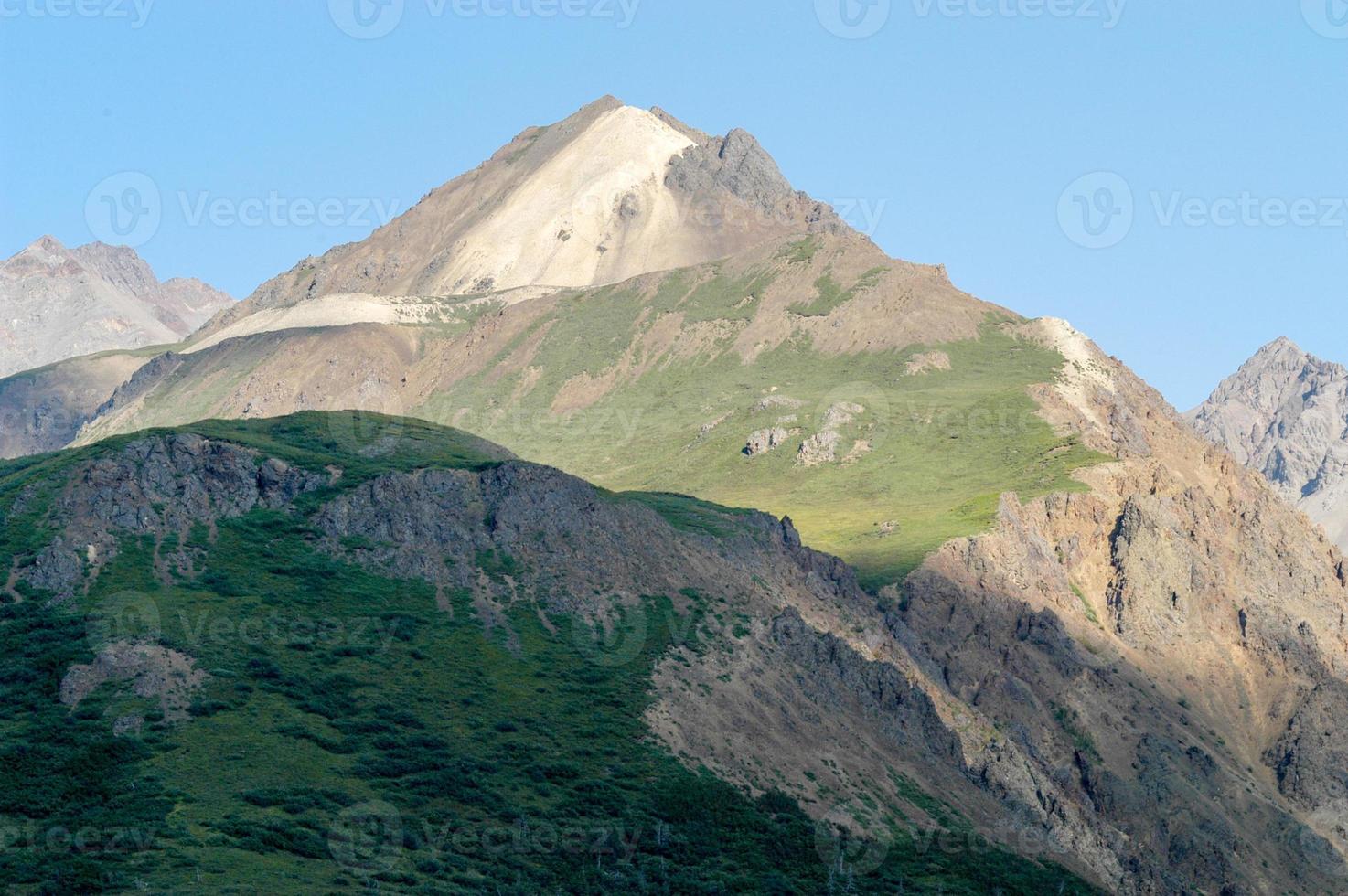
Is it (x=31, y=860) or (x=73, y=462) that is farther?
(x=73, y=462)

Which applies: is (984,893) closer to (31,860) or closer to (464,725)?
(464,725)

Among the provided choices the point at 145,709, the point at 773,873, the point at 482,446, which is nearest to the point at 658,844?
the point at 773,873

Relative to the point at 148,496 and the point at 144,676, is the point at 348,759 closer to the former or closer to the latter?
the point at 144,676

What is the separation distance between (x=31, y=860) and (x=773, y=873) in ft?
163

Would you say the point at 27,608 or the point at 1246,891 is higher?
the point at 27,608

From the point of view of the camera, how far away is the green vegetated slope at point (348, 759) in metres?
95.6

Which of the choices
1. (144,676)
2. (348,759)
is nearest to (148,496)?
(144,676)

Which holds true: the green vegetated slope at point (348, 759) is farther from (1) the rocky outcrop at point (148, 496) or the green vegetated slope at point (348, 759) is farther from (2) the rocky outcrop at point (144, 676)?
(1) the rocky outcrop at point (148, 496)

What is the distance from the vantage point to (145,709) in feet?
363

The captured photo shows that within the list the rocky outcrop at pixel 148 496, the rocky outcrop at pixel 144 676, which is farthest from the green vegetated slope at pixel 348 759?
the rocky outcrop at pixel 148 496

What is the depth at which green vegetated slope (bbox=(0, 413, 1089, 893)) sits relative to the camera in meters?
95.6

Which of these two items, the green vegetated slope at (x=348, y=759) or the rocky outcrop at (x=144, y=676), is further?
the rocky outcrop at (x=144, y=676)

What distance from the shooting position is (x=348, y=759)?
11250 cm

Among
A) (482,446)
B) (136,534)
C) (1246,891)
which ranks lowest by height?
(1246,891)
